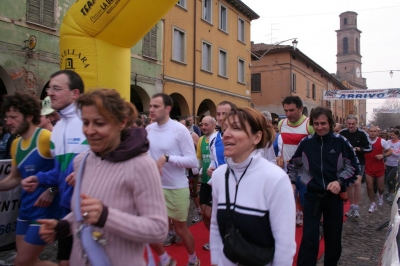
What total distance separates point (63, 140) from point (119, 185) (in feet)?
4.34

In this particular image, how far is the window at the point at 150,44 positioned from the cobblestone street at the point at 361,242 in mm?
9738

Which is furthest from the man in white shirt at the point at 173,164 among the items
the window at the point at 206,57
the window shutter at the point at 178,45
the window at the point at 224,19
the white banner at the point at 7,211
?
the window at the point at 224,19

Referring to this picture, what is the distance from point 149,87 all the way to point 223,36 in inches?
310

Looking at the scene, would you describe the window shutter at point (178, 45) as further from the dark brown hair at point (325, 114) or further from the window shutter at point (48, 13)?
the dark brown hair at point (325, 114)

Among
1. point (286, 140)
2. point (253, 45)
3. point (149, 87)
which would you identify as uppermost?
point (253, 45)

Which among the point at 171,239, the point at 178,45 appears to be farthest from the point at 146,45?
the point at 171,239

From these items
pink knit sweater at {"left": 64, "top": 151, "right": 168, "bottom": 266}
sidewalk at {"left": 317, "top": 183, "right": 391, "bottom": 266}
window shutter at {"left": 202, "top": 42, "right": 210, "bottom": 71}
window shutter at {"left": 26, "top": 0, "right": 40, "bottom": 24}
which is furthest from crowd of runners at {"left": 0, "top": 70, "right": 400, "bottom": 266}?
window shutter at {"left": 202, "top": 42, "right": 210, "bottom": 71}

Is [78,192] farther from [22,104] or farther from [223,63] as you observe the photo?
[223,63]

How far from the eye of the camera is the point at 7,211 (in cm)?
458

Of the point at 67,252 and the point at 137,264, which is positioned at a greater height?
the point at 137,264

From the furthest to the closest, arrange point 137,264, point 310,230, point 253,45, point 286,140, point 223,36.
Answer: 1. point 253,45
2. point 223,36
3. point 286,140
4. point 310,230
5. point 137,264

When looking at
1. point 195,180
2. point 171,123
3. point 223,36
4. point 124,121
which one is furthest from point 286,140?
point 223,36

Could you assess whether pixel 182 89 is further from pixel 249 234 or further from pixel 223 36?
pixel 249 234

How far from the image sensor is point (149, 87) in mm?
16344
